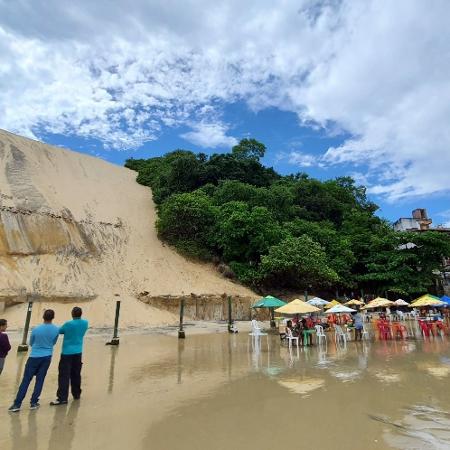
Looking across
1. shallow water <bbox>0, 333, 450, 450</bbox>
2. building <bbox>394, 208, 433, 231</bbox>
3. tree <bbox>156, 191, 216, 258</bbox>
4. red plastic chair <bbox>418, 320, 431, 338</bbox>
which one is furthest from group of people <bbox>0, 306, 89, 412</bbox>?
building <bbox>394, 208, 433, 231</bbox>

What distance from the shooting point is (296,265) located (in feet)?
85.7

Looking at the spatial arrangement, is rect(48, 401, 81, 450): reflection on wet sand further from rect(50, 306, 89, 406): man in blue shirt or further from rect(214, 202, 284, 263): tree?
rect(214, 202, 284, 263): tree

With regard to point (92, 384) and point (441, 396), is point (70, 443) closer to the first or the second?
point (92, 384)

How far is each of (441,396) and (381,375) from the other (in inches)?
73.8

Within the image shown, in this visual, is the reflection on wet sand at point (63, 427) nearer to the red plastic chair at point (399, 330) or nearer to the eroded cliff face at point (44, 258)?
the red plastic chair at point (399, 330)

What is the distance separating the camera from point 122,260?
28000 mm

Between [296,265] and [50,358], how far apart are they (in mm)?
21579

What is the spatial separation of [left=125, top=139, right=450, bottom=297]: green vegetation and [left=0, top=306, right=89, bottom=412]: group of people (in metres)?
20.7

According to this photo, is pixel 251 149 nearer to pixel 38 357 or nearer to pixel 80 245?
pixel 80 245

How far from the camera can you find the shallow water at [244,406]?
438 centimetres

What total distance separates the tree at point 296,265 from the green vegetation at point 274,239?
0.06 meters

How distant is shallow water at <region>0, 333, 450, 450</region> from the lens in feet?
14.4

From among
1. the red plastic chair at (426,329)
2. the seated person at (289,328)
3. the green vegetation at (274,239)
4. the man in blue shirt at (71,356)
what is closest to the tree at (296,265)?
the green vegetation at (274,239)

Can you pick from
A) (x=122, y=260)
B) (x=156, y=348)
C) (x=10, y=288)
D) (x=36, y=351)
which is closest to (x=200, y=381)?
(x=36, y=351)
